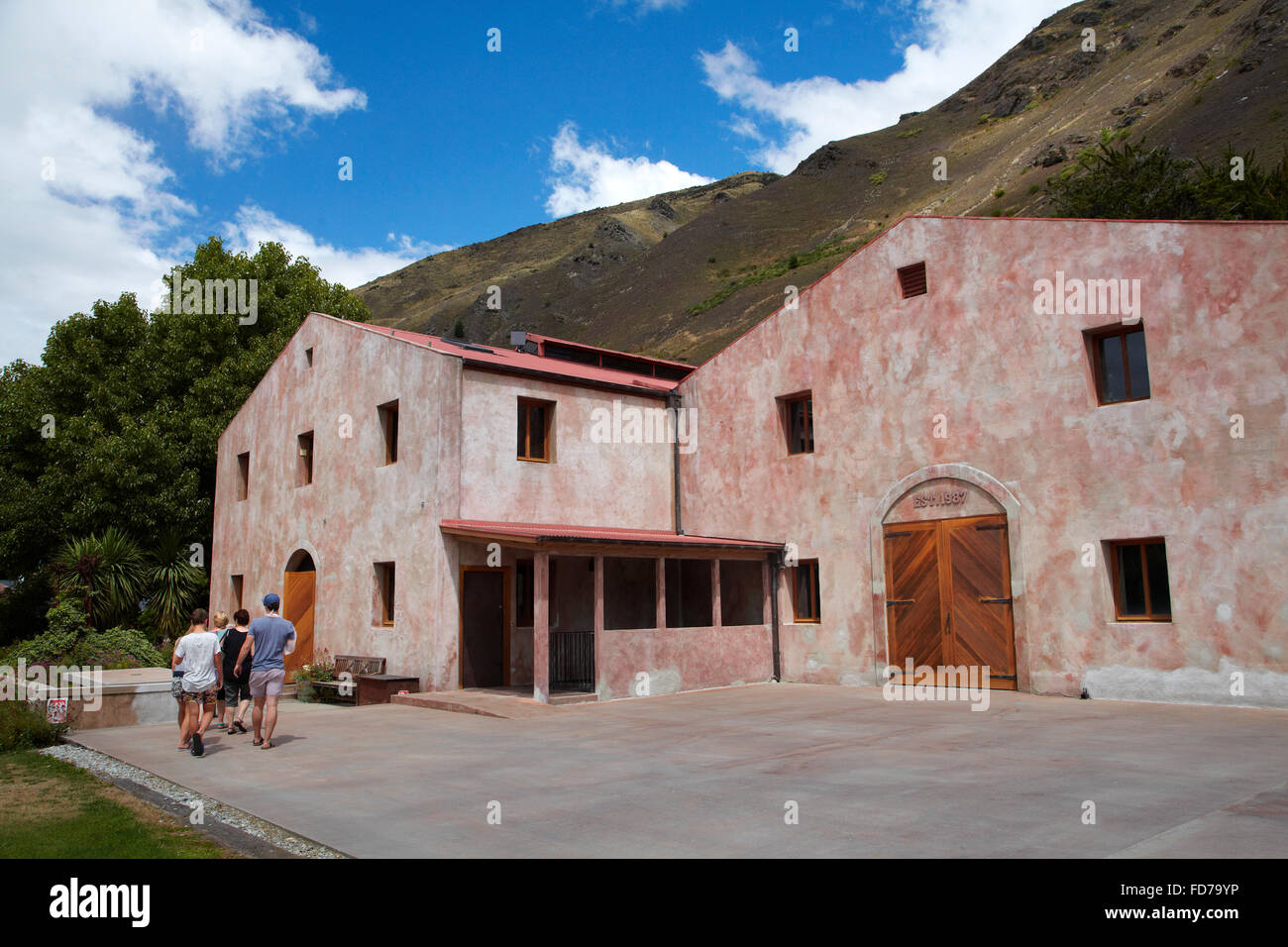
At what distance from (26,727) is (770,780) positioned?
945cm

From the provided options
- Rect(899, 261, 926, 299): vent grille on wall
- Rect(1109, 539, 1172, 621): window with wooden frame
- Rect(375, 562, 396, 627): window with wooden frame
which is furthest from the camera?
Rect(375, 562, 396, 627): window with wooden frame

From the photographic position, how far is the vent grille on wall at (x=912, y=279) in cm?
1596

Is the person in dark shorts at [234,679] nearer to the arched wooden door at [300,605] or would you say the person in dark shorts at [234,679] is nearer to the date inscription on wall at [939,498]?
the arched wooden door at [300,605]

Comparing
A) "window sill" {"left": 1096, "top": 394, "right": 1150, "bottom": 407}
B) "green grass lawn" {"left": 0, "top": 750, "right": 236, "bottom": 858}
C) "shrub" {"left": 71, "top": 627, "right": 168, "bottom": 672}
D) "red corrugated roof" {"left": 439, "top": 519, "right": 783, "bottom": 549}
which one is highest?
"window sill" {"left": 1096, "top": 394, "right": 1150, "bottom": 407}

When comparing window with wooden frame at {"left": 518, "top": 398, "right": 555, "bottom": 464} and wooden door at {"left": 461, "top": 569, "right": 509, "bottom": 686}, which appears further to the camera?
window with wooden frame at {"left": 518, "top": 398, "right": 555, "bottom": 464}

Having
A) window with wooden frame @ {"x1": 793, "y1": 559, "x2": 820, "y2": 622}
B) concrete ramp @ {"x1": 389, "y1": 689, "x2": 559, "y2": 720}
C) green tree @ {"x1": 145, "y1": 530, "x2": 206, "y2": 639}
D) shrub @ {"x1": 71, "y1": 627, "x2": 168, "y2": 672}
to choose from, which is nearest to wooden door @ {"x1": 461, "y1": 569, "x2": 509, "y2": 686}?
concrete ramp @ {"x1": 389, "y1": 689, "x2": 559, "y2": 720}

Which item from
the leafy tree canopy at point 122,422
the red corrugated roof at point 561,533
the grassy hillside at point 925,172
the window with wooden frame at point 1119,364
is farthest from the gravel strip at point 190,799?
the grassy hillside at point 925,172

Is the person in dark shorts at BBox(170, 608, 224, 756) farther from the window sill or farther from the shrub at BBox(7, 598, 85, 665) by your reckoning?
the window sill

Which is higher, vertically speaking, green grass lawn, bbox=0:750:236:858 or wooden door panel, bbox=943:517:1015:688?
wooden door panel, bbox=943:517:1015:688

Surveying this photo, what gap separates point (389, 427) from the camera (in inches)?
707

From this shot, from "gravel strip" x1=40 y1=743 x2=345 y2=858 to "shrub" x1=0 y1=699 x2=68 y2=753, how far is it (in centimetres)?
29

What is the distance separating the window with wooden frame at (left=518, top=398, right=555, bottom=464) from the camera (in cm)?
1734

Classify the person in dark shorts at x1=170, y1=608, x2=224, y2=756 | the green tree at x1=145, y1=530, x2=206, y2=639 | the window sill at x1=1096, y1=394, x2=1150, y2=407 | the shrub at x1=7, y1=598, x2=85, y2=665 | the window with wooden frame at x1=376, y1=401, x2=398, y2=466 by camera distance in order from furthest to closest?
the green tree at x1=145, y1=530, x2=206, y2=639 < the shrub at x1=7, y1=598, x2=85, y2=665 < the window with wooden frame at x1=376, y1=401, x2=398, y2=466 < the window sill at x1=1096, y1=394, x2=1150, y2=407 < the person in dark shorts at x1=170, y1=608, x2=224, y2=756

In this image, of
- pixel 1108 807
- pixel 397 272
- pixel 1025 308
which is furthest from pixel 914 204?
pixel 397 272
